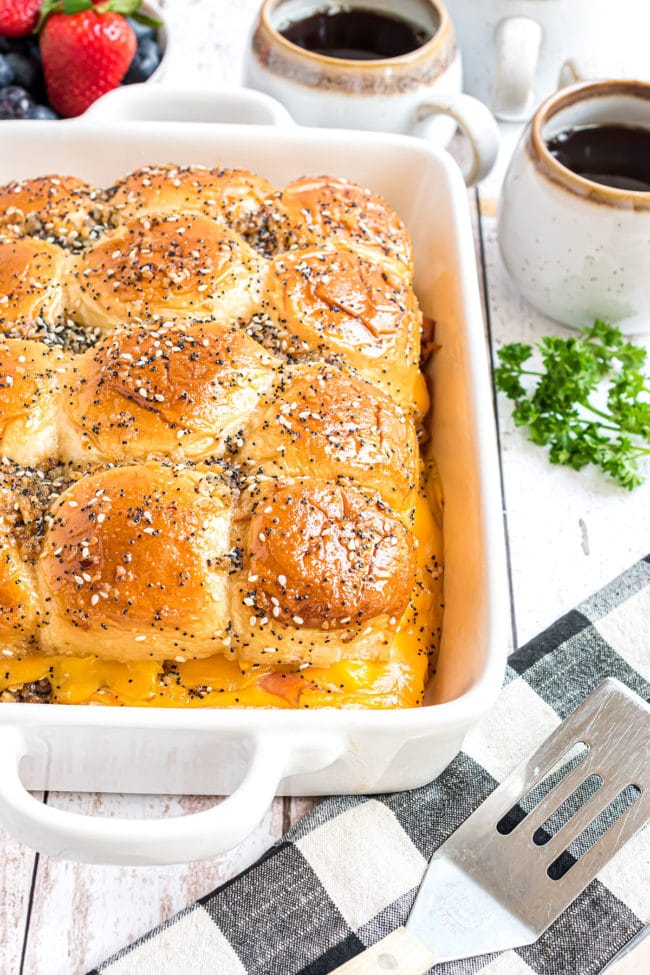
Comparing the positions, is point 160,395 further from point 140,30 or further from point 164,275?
point 140,30

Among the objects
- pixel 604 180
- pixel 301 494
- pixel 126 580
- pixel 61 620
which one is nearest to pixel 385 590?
pixel 301 494

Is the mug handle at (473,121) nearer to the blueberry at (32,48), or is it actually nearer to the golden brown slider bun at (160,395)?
the golden brown slider bun at (160,395)

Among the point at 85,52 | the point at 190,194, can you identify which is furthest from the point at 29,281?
the point at 85,52

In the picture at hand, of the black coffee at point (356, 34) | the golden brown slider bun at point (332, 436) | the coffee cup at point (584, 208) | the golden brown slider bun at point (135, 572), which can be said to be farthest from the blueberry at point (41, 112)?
the golden brown slider bun at point (135, 572)

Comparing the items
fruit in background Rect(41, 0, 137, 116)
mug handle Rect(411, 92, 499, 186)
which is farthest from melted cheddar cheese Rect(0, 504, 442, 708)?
fruit in background Rect(41, 0, 137, 116)

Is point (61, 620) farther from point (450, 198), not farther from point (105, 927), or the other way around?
point (450, 198)

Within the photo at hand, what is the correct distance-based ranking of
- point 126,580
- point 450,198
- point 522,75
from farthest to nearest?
point 522,75
point 450,198
point 126,580

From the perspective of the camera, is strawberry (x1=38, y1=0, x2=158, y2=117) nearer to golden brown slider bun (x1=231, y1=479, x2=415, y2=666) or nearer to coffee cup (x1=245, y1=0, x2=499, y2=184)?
coffee cup (x1=245, y1=0, x2=499, y2=184)
